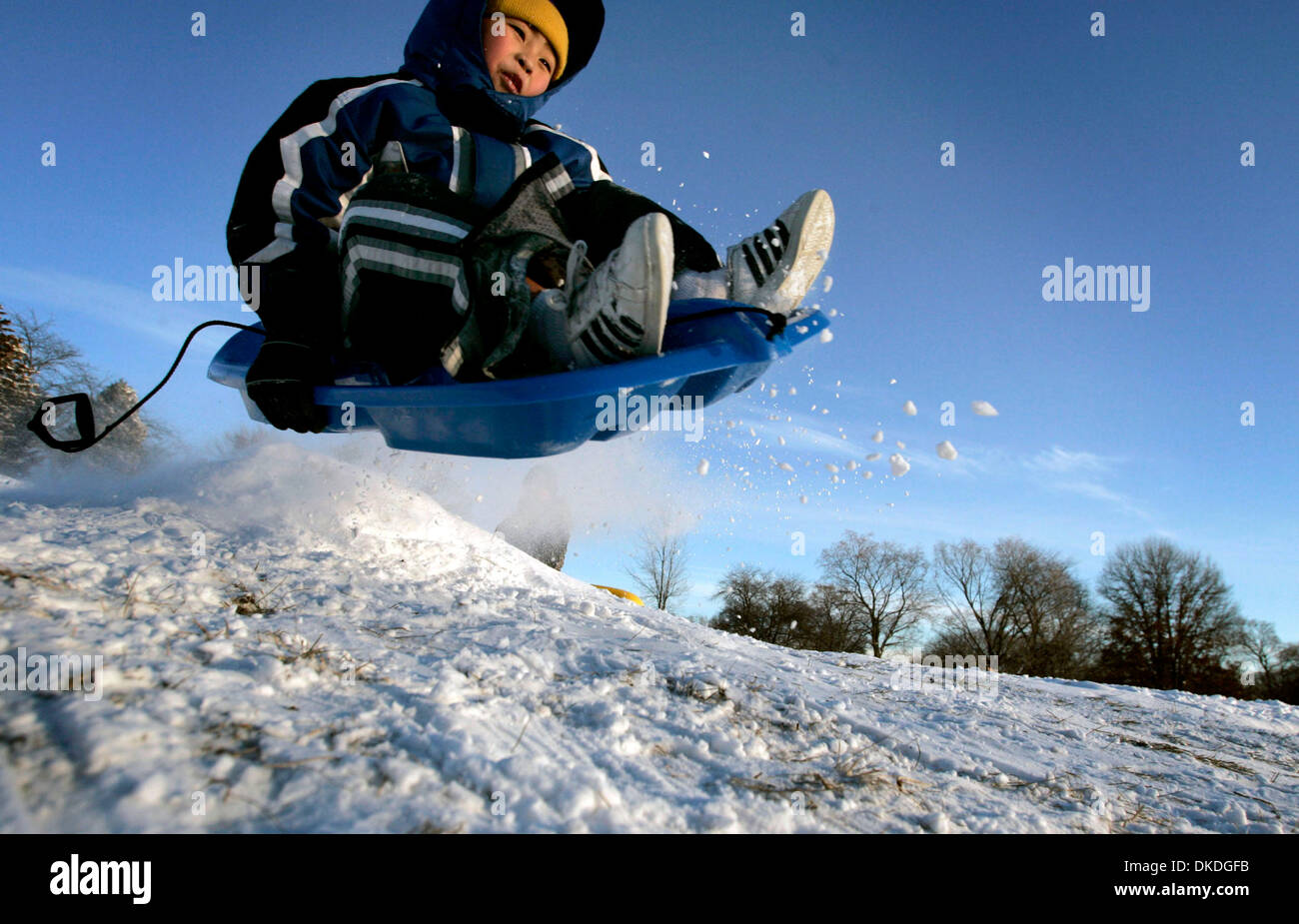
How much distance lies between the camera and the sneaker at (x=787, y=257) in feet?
7.57

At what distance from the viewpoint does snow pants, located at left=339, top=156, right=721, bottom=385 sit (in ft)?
7.26

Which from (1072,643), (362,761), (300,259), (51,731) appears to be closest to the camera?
(51,731)

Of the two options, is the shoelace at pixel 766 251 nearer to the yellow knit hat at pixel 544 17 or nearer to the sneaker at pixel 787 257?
the sneaker at pixel 787 257

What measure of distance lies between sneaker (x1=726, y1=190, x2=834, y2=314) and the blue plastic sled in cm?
16

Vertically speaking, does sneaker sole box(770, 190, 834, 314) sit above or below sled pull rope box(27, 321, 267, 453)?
above

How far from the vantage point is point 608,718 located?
1552mm

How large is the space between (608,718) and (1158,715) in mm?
3264

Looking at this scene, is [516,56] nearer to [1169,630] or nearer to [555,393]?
[555,393]

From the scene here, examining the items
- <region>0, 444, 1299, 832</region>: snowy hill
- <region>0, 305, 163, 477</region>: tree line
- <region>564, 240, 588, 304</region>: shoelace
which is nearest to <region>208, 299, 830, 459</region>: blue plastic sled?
<region>564, 240, 588, 304</region>: shoelace

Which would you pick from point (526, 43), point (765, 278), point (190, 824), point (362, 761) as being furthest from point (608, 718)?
point (526, 43)

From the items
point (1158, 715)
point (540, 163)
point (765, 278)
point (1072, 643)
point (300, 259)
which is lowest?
point (1072, 643)

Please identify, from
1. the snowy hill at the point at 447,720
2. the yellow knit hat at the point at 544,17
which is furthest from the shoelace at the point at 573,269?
the yellow knit hat at the point at 544,17

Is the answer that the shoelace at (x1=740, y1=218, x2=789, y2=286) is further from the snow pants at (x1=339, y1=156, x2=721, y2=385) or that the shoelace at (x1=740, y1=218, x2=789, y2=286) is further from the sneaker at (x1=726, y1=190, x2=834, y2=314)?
the snow pants at (x1=339, y1=156, x2=721, y2=385)
